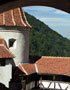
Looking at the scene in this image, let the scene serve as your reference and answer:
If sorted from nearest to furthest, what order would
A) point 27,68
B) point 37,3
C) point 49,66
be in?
point 37,3, point 27,68, point 49,66

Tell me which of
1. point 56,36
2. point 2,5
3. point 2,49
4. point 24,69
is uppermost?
point 2,5

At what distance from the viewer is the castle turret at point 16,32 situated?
22148 millimetres

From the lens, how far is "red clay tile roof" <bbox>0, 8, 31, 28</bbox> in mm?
22038

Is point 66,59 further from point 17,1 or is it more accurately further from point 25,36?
point 17,1

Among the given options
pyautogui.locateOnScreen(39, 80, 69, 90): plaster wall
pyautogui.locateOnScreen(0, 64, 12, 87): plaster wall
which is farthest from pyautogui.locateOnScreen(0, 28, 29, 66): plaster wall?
pyautogui.locateOnScreen(39, 80, 69, 90): plaster wall

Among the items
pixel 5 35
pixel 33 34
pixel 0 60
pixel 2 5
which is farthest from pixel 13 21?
pixel 33 34

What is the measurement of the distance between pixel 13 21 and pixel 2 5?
66.0 feet

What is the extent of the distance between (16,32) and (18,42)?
2.72ft

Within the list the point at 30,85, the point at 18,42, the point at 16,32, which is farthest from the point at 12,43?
the point at 30,85

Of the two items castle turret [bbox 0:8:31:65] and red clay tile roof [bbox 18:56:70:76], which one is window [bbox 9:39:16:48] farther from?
red clay tile roof [bbox 18:56:70:76]

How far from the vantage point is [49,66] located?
Result: 23266mm

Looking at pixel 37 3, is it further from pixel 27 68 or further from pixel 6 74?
pixel 27 68

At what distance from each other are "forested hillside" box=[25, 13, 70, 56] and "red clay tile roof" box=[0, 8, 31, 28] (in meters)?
34.9

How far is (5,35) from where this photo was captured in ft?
73.4
